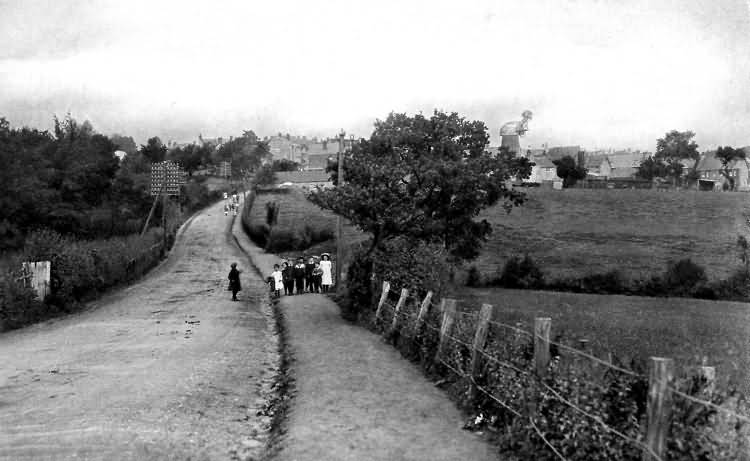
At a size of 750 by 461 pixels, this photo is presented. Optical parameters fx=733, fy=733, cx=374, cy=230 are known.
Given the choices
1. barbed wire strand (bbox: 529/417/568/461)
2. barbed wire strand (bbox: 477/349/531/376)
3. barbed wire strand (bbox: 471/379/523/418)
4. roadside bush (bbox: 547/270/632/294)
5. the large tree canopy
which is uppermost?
the large tree canopy

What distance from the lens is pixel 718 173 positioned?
122m

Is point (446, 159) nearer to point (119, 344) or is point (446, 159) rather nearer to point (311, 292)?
point (311, 292)

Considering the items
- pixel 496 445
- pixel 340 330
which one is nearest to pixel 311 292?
pixel 340 330

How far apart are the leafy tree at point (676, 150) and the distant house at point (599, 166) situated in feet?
136

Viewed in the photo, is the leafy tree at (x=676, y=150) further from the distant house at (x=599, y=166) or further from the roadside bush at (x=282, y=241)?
the roadside bush at (x=282, y=241)

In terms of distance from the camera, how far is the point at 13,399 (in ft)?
43.0

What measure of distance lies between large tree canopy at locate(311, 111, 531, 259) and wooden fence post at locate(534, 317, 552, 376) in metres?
14.9

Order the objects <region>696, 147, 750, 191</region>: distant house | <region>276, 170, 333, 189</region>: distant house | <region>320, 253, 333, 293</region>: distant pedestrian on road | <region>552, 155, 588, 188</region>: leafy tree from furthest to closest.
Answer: <region>276, 170, 333, 189</region>: distant house < <region>552, 155, 588, 188</region>: leafy tree < <region>696, 147, 750, 191</region>: distant house < <region>320, 253, 333, 293</region>: distant pedestrian on road

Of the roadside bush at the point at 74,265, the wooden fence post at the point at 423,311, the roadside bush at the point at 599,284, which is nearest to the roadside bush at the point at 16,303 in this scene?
the roadside bush at the point at 74,265

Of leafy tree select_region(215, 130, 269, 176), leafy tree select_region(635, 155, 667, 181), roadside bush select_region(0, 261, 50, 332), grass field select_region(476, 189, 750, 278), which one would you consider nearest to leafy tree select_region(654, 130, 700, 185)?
leafy tree select_region(635, 155, 667, 181)

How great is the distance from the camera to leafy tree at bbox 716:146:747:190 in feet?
358

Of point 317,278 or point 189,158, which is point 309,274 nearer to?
point 317,278

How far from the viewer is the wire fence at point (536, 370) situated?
6.52m

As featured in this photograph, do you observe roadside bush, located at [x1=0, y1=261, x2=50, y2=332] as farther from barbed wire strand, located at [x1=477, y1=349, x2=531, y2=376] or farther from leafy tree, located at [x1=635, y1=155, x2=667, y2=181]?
leafy tree, located at [x1=635, y1=155, x2=667, y2=181]
